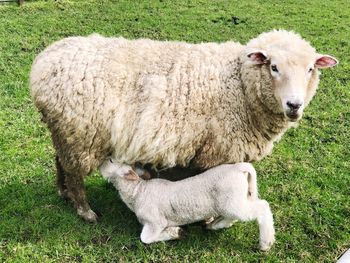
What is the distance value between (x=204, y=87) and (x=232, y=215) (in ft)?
3.75

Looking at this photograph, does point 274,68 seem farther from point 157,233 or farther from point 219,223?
point 157,233

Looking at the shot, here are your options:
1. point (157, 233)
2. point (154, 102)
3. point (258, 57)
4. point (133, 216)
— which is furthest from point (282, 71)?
point (133, 216)

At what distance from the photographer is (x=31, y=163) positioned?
19.0ft

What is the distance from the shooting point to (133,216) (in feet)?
16.5

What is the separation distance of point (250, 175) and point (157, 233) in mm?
996

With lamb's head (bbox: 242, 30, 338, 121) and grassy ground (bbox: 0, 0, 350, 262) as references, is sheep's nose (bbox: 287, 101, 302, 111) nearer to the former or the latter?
lamb's head (bbox: 242, 30, 338, 121)

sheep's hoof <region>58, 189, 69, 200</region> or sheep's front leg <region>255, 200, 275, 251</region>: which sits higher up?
sheep's front leg <region>255, 200, 275, 251</region>

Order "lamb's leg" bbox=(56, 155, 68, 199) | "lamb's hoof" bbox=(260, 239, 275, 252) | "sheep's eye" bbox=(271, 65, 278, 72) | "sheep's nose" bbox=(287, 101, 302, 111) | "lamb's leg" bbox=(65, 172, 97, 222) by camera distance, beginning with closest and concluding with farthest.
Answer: "sheep's nose" bbox=(287, 101, 302, 111) → "sheep's eye" bbox=(271, 65, 278, 72) → "lamb's hoof" bbox=(260, 239, 275, 252) → "lamb's leg" bbox=(65, 172, 97, 222) → "lamb's leg" bbox=(56, 155, 68, 199)

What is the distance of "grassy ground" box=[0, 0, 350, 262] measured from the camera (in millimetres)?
4566

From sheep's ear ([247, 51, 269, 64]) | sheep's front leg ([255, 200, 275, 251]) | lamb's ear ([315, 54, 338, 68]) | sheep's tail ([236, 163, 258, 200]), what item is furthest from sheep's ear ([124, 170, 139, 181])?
lamb's ear ([315, 54, 338, 68])

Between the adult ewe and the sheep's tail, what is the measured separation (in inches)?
8.8

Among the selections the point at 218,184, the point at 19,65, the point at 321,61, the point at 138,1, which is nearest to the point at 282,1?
the point at 138,1

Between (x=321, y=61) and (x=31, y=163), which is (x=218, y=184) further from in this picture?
(x=31, y=163)

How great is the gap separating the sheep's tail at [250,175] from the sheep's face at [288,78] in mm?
533
